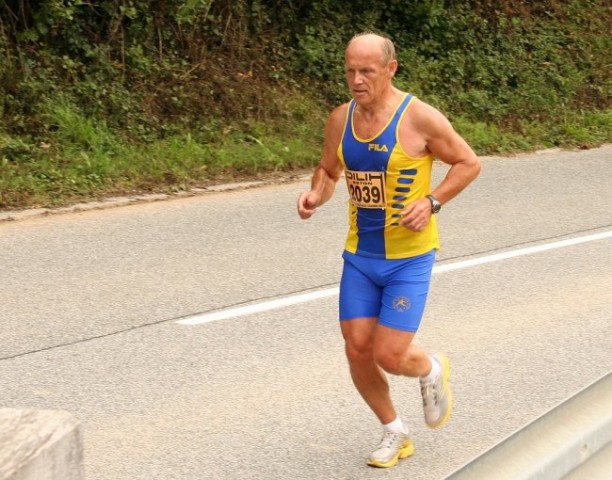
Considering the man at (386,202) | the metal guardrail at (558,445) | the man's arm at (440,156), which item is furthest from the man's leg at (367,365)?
the metal guardrail at (558,445)

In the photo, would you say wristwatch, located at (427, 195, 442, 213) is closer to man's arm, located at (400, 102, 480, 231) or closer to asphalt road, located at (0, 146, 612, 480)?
man's arm, located at (400, 102, 480, 231)

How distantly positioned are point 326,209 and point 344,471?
20.4 ft

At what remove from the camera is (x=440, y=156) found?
17.6 ft

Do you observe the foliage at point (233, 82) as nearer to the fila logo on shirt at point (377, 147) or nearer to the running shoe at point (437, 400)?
the running shoe at point (437, 400)

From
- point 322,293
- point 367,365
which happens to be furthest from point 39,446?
point 322,293

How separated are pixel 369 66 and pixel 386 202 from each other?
0.62 m

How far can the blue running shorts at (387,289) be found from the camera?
5391mm

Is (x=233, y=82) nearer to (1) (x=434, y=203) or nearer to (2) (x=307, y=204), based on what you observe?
(2) (x=307, y=204)

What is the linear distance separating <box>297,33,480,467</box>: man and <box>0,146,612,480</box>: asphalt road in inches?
22.5

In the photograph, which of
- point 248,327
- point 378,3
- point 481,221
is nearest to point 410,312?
point 248,327

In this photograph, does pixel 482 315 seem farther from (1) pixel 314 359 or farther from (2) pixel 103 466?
(2) pixel 103 466

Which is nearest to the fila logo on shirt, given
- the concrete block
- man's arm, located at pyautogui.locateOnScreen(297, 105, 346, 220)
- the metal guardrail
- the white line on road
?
man's arm, located at pyautogui.locateOnScreen(297, 105, 346, 220)

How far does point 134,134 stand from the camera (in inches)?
546

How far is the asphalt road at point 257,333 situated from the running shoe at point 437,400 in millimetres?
225
